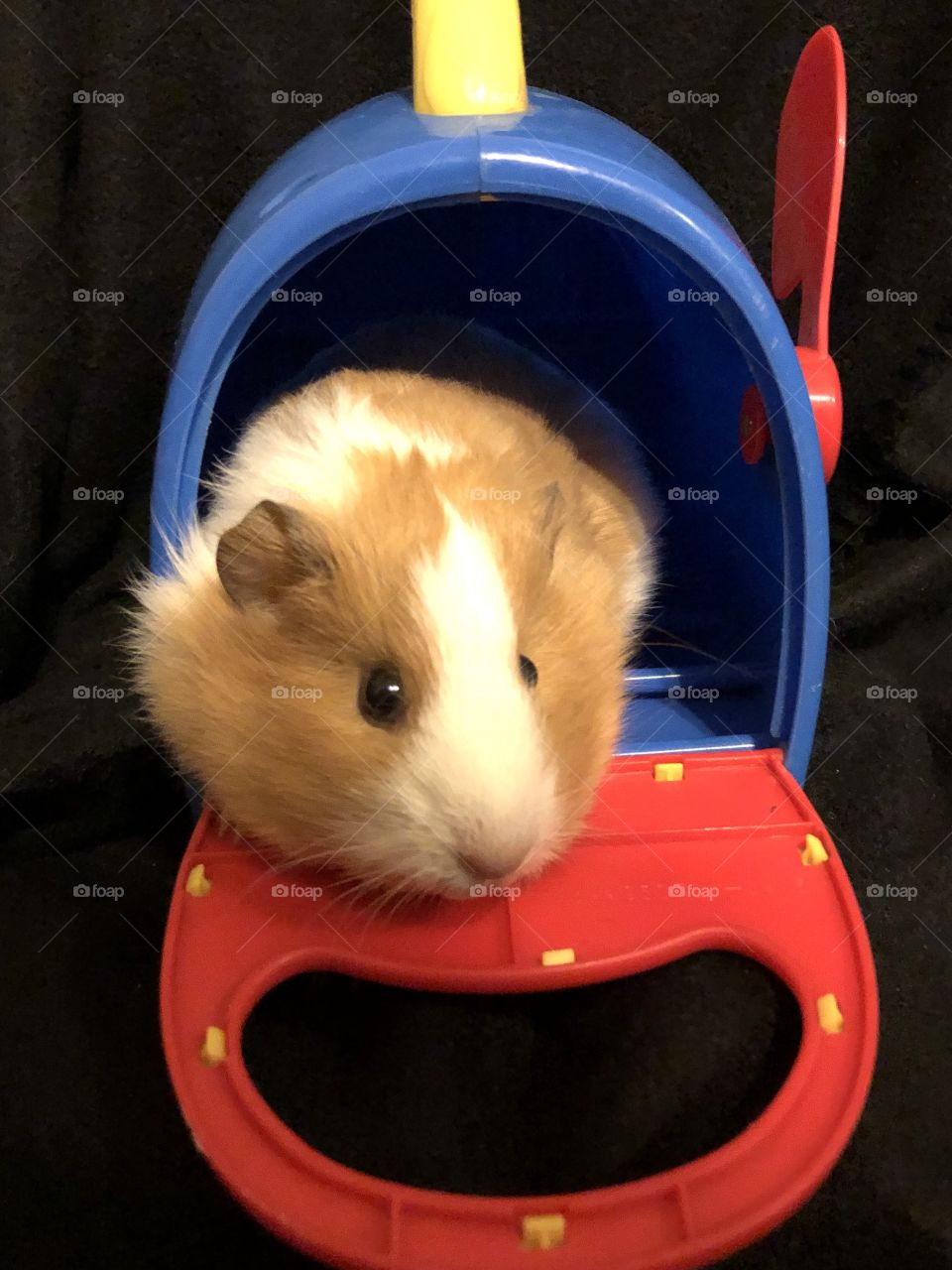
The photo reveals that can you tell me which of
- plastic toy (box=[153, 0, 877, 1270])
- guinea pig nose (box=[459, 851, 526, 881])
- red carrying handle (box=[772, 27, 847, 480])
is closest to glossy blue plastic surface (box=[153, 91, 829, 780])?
plastic toy (box=[153, 0, 877, 1270])

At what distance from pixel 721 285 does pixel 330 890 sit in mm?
938

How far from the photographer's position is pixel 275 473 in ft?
4.70

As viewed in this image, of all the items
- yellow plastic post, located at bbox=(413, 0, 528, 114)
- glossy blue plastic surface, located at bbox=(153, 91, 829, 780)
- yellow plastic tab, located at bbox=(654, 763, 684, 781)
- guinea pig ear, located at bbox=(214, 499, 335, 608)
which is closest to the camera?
guinea pig ear, located at bbox=(214, 499, 335, 608)

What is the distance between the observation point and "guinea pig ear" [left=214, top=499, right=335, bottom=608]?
1203 millimetres

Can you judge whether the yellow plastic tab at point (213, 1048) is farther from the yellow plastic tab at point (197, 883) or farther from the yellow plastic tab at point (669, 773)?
the yellow plastic tab at point (669, 773)

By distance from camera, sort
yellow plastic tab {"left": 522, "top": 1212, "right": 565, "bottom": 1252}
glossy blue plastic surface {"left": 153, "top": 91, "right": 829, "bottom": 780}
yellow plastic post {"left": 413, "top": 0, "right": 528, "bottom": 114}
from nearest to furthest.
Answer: yellow plastic tab {"left": 522, "top": 1212, "right": 565, "bottom": 1252}
glossy blue plastic surface {"left": 153, "top": 91, "right": 829, "bottom": 780}
yellow plastic post {"left": 413, "top": 0, "right": 528, "bottom": 114}

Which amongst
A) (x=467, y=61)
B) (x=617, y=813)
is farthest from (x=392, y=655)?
(x=467, y=61)

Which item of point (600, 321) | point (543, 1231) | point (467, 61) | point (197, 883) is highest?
point (467, 61)

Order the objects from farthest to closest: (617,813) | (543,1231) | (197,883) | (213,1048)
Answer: (617,813) → (197,883) → (213,1048) → (543,1231)

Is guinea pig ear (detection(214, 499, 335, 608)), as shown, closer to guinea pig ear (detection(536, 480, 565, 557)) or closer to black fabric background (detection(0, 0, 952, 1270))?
guinea pig ear (detection(536, 480, 565, 557))

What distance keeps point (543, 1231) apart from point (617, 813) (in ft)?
1.86

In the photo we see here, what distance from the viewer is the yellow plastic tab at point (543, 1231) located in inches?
42.2

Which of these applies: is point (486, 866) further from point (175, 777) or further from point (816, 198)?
point (816, 198)

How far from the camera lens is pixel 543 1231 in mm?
1077
